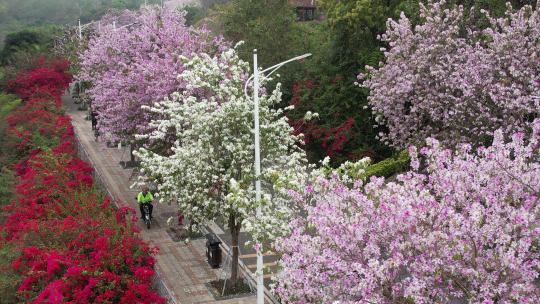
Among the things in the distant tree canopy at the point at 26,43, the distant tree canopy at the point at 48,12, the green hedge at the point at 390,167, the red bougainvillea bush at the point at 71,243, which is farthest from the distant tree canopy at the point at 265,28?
the distant tree canopy at the point at 48,12

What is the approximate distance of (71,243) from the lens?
1716cm

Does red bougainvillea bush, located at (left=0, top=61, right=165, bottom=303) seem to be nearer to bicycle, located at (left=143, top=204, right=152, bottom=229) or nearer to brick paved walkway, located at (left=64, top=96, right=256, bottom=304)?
brick paved walkway, located at (left=64, top=96, right=256, bottom=304)

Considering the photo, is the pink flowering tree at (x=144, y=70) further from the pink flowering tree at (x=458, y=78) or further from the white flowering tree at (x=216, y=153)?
the pink flowering tree at (x=458, y=78)

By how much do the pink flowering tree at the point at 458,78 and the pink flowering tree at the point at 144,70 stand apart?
7773 millimetres

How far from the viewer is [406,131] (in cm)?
2578

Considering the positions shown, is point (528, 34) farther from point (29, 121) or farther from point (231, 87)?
point (29, 121)

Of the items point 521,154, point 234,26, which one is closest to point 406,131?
point 521,154

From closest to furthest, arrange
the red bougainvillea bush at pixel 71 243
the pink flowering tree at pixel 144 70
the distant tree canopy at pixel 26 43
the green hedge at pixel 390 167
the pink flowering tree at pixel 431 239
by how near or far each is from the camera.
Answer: the pink flowering tree at pixel 431 239 → the red bougainvillea bush at pixel 71 243 → the pink flowering tree at pixel 144 70 → the green hedge at pixel 390 167 → the distant tree canopy at pixel 26 43

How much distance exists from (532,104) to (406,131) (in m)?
5.43

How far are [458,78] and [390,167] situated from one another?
7.21m

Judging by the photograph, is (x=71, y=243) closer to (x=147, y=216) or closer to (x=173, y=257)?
(x=173, y=257)

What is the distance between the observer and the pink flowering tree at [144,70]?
26.8 metres

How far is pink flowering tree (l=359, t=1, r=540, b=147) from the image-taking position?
852 inches

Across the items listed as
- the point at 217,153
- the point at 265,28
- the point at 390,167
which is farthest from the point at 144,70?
the point at 265,28
